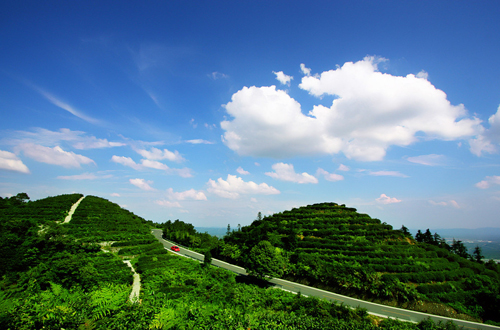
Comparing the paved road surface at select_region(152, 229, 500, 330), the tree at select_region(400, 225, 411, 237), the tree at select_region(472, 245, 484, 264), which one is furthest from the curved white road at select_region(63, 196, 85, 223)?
the tree at select_region(472, 245, 484, 264)

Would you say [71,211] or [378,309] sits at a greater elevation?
[71,211]

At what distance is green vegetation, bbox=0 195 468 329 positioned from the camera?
599 centimetres

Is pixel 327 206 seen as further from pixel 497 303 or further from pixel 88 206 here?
pixel 88 206

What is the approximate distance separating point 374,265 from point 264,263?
16004 millimetres

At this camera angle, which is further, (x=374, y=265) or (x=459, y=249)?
(x=459, y=249)

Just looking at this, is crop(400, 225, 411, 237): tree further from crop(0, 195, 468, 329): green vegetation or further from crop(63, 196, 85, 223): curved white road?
crop(63, 196, 85, 223): curved white road

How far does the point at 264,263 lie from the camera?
29641 millimetres

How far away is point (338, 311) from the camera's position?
50.9 feet

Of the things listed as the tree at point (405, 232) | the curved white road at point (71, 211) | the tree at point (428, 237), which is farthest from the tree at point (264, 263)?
the tree at point (428, 237)

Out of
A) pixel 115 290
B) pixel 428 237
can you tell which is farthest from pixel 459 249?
pixel 115 290

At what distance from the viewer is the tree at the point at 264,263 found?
29.4 meters

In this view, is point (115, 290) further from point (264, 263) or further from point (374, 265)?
point (374, 265)

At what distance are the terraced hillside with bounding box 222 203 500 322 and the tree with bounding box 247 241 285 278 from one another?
286 millimetres

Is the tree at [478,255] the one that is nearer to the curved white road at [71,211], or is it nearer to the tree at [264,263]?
the tree at [264,263]
